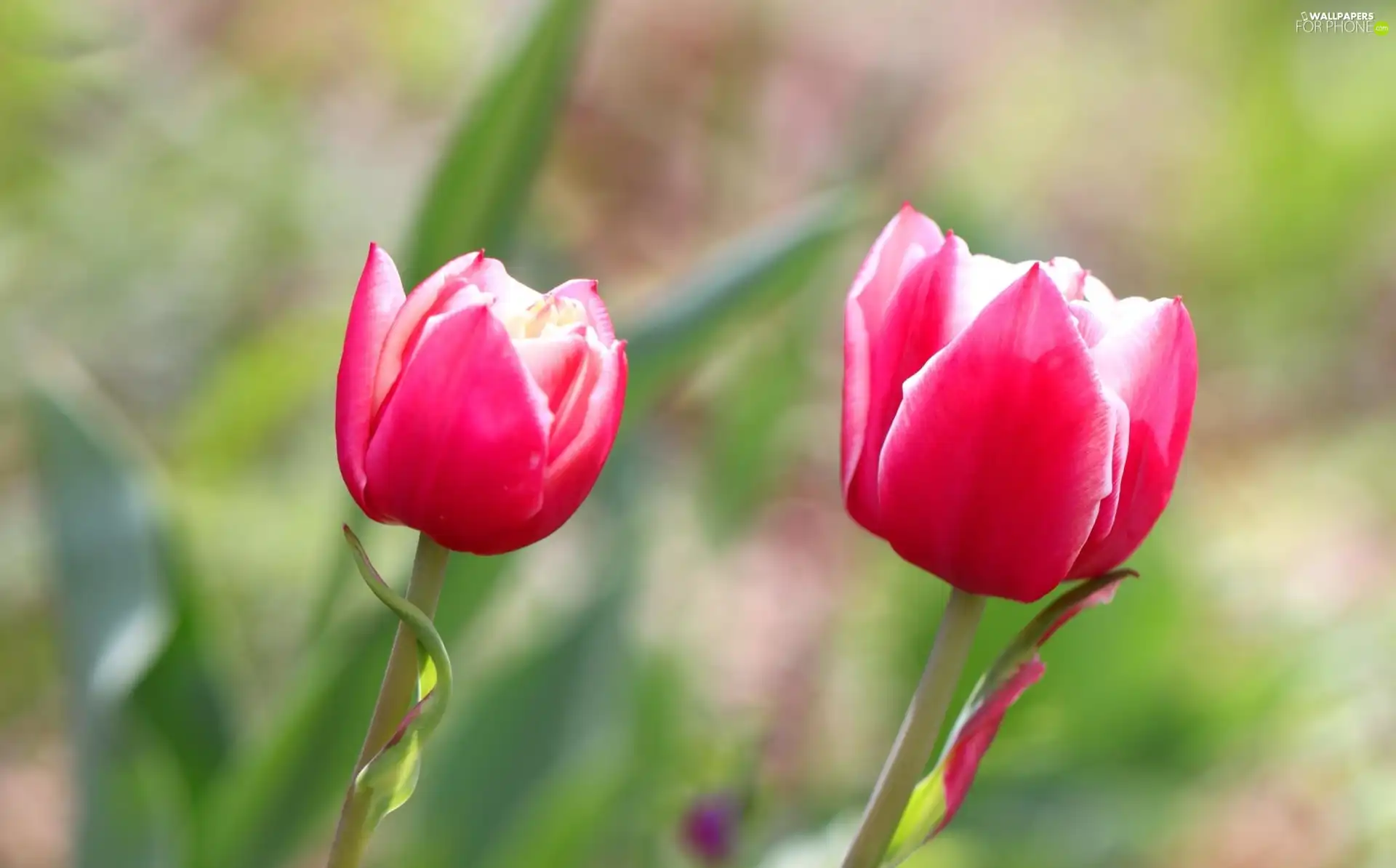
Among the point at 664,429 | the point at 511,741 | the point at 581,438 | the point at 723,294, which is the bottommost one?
the point at 664,429

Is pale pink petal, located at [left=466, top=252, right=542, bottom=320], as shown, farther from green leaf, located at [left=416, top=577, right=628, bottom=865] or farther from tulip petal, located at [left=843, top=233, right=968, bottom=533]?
green leaf, located at [left=416, top=577, right=628, bottom=865]

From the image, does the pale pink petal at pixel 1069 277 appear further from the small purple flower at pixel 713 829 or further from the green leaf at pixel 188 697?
the green leaf at pixel 188 697

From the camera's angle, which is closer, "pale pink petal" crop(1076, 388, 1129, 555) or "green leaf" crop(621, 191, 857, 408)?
"pale pink petal" crop(1076, 388, 1129, 555)

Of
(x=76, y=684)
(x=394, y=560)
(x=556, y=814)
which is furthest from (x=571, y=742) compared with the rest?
(x=394, y=560)

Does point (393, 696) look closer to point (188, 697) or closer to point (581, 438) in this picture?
point (581, 438)

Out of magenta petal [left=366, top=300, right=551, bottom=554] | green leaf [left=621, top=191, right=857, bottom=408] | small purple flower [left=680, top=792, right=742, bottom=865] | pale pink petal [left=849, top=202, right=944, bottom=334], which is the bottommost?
small purple flower [left=680, top=792, right=742, bottom=865]

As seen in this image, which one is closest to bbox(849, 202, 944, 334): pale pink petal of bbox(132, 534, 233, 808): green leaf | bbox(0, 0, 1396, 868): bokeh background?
bbox(0, 0, 1396, 868): bokeh background

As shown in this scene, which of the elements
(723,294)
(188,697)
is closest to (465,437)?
(723,294)
